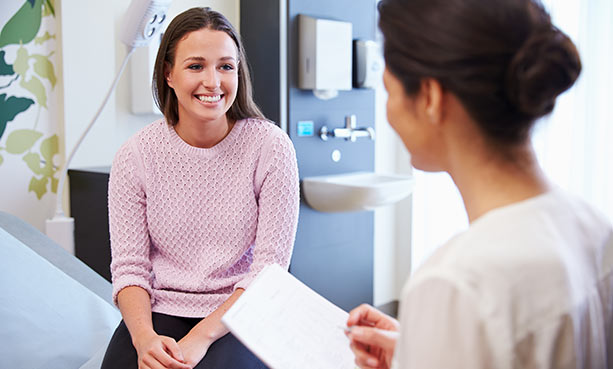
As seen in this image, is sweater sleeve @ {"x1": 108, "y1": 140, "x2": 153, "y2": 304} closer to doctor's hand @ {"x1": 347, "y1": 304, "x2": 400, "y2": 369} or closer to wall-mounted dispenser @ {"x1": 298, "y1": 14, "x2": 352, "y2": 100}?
doctor's hand @ {"x1": 347, "y1": 304, "x2": 400, "y2": 369}

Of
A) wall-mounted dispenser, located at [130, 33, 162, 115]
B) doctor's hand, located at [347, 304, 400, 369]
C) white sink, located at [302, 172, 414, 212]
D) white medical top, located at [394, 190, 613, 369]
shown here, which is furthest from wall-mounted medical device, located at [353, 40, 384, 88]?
white medical top, located at [394, 190, 613, 369]

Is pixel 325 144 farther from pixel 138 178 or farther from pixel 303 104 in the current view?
pixel 138 178

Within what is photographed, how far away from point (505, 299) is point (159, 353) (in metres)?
0.84

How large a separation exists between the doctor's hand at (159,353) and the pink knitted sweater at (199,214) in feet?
0.45

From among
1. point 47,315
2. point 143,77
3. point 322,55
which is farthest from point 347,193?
point 47,315

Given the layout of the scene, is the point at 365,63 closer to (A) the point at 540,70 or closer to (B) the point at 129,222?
(B) the point at 129,222

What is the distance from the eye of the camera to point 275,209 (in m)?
1.43

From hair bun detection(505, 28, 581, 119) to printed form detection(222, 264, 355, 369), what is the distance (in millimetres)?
525

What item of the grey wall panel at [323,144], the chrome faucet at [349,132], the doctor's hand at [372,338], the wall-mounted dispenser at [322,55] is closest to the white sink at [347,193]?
the grey wall panel at [323,144]

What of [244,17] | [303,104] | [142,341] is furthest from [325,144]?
[142,341]

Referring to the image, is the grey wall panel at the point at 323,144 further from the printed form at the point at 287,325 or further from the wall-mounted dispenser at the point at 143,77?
the printed form at the point at 287,325

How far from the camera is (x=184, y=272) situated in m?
1.46

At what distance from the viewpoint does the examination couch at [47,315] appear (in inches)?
55.2

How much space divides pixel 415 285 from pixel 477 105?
0.66ft
